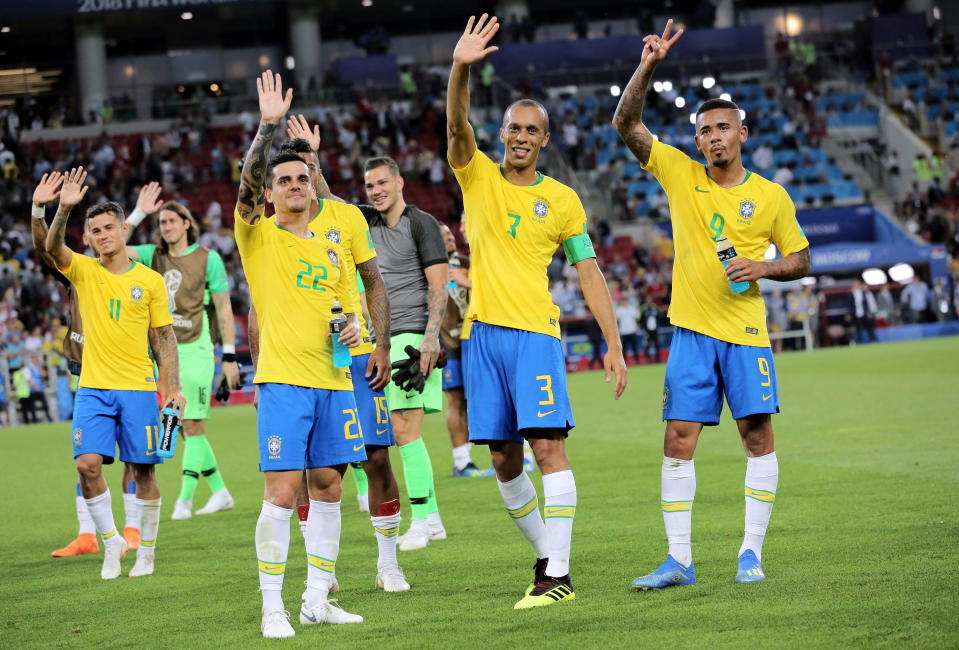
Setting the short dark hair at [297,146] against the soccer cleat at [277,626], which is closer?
the soccer cleat at [277,626]

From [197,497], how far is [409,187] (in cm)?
2667

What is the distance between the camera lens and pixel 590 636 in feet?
17.9

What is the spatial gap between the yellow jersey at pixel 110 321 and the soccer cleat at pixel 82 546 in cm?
175

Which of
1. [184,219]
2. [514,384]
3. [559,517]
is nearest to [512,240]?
[514,384]

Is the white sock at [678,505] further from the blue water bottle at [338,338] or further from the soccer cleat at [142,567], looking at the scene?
the soccer cleat at [142,567]

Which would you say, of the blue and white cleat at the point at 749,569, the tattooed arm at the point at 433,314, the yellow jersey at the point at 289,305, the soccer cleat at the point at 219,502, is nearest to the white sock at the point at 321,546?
the yellow jersey at the point at 289,305

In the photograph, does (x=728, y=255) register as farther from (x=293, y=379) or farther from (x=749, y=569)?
(x=293, y=379)

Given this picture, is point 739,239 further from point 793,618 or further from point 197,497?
point 197,497

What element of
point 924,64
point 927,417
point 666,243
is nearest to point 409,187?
point 666,243

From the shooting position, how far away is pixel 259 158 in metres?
5.96

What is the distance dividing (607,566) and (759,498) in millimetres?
1092

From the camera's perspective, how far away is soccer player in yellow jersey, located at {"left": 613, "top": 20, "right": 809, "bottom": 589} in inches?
256

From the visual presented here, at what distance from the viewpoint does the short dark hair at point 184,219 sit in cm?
1033

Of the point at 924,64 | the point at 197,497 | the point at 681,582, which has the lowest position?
the point at 197,497
